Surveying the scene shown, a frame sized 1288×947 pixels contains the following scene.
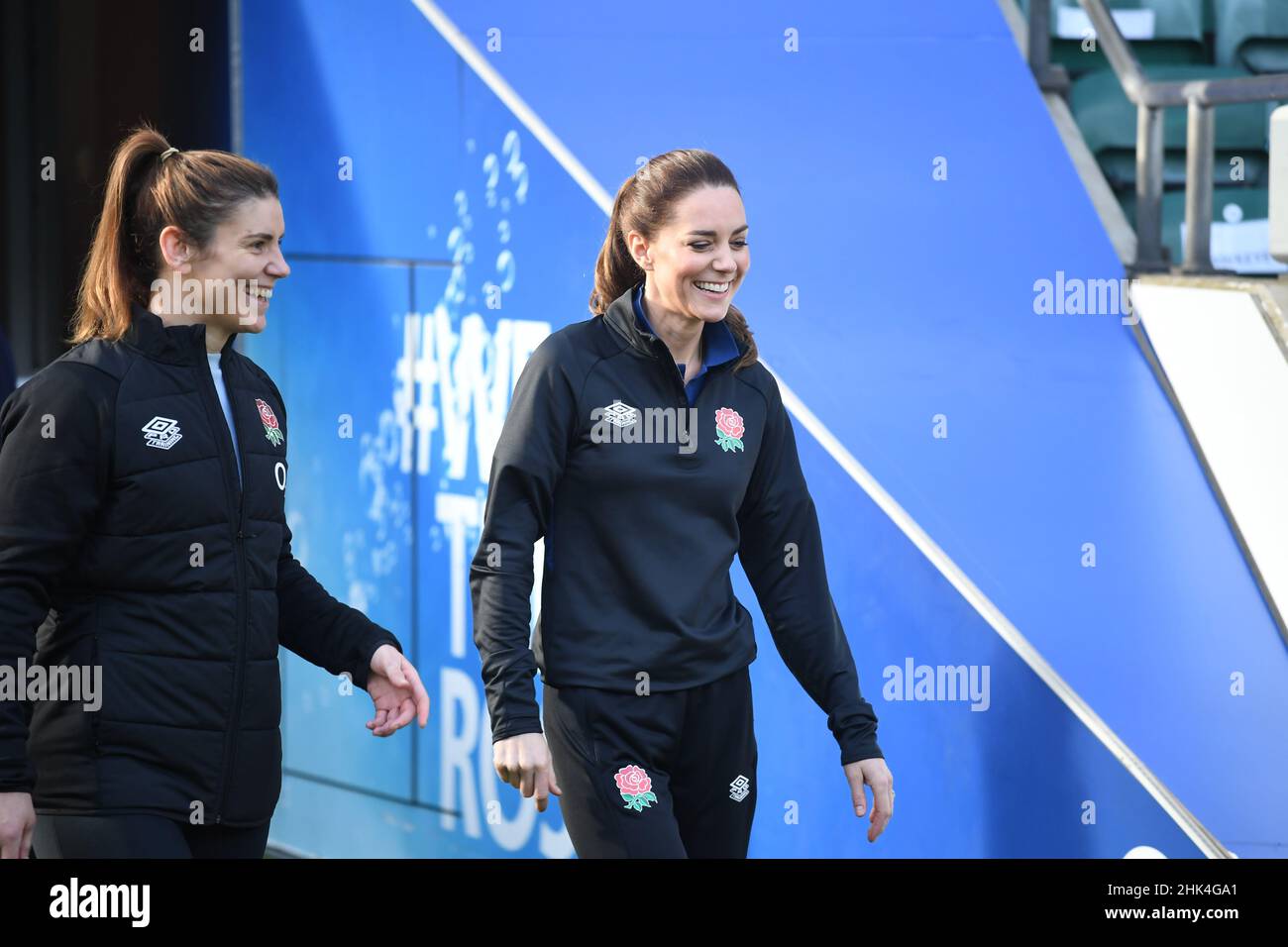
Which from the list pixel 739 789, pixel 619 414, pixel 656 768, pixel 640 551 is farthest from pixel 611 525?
pixel 739 789

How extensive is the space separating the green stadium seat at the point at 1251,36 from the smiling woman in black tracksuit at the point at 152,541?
188 inches

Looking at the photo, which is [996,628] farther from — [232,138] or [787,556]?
[232,138]

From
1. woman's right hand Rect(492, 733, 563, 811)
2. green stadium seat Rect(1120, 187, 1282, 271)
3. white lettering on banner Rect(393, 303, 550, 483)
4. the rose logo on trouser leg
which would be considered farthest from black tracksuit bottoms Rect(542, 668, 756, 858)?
green stadium seat Rect(1120, 187, 1282, 271)

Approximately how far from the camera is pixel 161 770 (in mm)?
2514

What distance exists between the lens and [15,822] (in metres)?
2.37

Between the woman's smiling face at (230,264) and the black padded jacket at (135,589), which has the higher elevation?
the woman's smiling face at (230,264)

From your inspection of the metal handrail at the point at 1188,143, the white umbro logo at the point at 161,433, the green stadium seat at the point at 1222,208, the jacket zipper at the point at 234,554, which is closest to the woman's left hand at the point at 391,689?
the jacket zipper at the point at 234,554

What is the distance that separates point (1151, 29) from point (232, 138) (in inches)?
133

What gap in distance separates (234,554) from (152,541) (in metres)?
0.13

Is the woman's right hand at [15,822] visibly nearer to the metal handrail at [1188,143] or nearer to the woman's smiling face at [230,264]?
the woman's smiling face at [230,264]

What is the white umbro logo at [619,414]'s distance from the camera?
2848mm

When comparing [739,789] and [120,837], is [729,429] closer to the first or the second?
[739,789]
